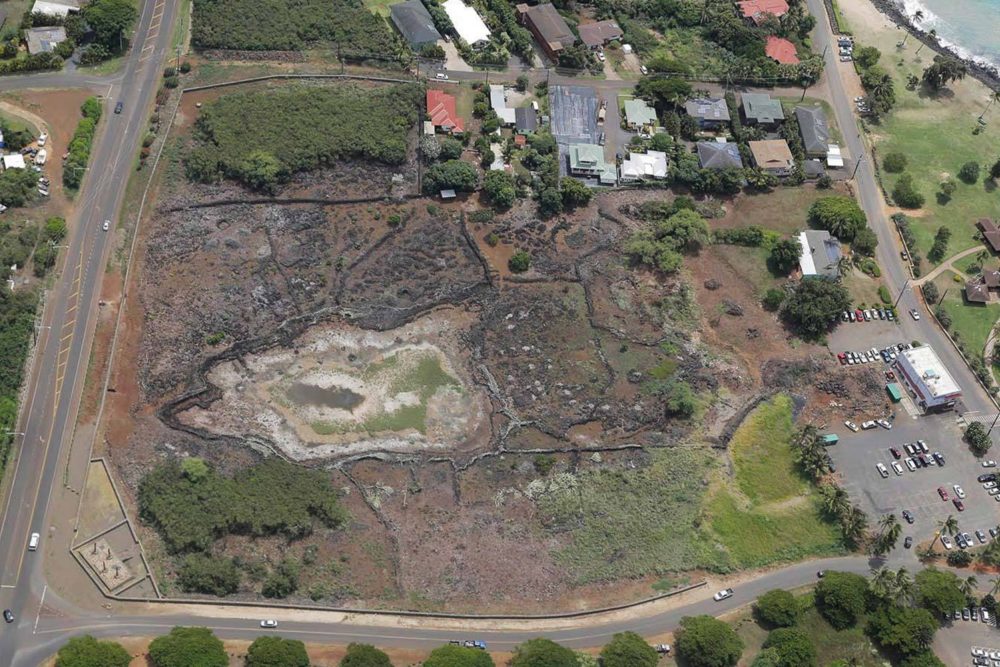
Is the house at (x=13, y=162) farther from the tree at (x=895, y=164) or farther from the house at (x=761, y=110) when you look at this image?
the tree at (x=895, y=164)

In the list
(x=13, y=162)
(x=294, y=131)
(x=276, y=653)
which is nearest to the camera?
(x=276, y=653)

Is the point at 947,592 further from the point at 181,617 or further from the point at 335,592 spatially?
the point at 181,617

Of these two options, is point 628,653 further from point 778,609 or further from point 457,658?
point 778,609

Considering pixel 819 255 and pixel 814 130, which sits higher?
pixel 814 130

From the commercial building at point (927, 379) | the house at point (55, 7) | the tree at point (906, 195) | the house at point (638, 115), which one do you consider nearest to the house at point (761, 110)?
the house at point (638, 115)

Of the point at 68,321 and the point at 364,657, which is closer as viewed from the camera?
the point at 364,657

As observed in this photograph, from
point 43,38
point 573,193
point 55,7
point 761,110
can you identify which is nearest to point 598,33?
point 761,110

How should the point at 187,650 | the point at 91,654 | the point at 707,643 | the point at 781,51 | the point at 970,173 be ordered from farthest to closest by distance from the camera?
1. the point at 781,51
2. the point at 970,173
3. the point at 707,643
4. the point at 187,650
5. the point at 91,654

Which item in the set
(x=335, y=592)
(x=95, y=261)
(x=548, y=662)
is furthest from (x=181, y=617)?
(x=95, y=261)
